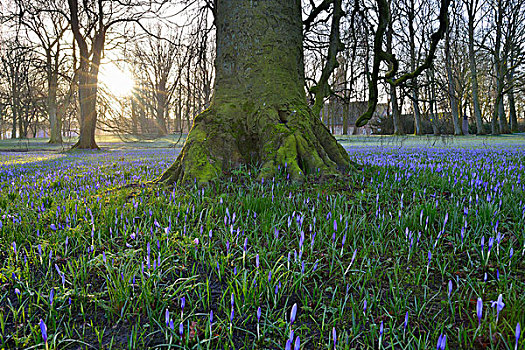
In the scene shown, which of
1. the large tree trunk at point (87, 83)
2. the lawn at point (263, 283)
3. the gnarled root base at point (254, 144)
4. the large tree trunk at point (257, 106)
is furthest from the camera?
the large tree trunk at point (87, 83)

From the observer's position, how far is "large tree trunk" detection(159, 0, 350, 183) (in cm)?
409

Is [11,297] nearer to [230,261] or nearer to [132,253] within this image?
[132,253]

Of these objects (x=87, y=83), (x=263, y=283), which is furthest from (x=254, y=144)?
(x=87, y=83)

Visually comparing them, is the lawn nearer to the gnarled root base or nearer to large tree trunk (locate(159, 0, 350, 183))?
the gnarled root base

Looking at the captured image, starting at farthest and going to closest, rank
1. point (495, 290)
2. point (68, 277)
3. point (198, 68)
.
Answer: point (198, 68)
point (68, 277)
point (495, 290)


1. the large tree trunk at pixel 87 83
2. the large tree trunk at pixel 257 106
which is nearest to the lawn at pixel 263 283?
the large tree trunk at pixel 257 106

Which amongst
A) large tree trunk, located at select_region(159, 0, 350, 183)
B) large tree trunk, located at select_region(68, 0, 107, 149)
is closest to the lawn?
large tree trunk, located at select_region(159, 0, 350, 183)

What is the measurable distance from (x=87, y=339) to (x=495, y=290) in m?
2.05

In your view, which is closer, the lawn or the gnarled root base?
the lawn

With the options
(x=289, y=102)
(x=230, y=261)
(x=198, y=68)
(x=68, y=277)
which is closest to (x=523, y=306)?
(x=230, y=261)

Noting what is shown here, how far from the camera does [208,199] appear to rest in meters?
3.24

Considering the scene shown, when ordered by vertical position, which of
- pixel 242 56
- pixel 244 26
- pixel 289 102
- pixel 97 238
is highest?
pixel 244 26

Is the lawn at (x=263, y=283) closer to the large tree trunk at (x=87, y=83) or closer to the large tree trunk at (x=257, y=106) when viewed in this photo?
the large tree trunk at (x=257, y=106)

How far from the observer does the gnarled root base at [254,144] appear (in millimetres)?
3947
